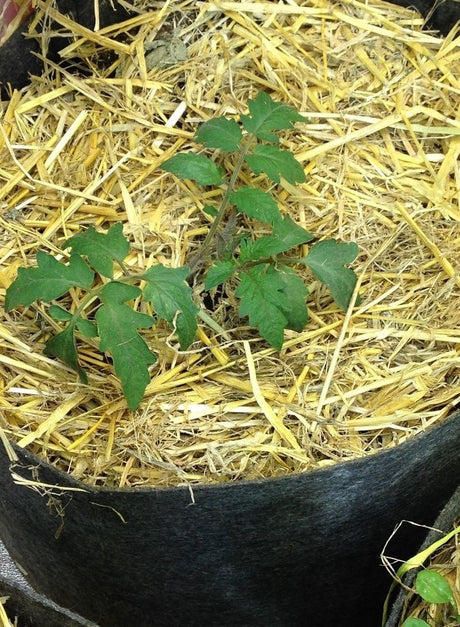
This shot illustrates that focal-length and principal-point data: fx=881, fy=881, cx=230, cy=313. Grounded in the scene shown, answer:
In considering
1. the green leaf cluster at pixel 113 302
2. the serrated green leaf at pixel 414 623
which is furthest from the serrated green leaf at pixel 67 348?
the serrated green leaf at pixel 414 623

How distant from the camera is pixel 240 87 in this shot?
129cm

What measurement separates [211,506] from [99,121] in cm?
61

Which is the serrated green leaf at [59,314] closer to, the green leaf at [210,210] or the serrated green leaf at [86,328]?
the serrated green leaf at [86,328]

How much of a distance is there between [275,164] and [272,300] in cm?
18

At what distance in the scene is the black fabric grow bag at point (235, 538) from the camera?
0.98m

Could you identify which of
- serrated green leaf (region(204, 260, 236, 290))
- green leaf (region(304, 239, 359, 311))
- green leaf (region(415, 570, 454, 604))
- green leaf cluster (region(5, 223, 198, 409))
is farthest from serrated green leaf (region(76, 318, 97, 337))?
green leaf (region(415, 570, 454, 604))

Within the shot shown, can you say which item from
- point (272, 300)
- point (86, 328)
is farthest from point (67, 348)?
point (272, 300)

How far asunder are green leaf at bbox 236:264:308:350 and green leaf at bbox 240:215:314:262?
0.06 ft

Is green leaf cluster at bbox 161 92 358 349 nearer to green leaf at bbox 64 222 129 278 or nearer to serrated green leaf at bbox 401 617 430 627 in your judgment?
green leaf at bbox 64 222 129 278

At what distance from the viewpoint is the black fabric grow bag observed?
982 millimetres

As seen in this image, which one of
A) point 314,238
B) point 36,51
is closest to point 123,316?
point 314,238

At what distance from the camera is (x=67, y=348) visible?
102 cm

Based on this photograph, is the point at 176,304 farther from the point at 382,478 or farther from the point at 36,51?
the point at 36,51

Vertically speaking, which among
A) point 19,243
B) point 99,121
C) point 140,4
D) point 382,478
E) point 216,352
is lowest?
point 382,478
